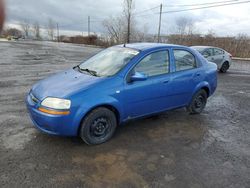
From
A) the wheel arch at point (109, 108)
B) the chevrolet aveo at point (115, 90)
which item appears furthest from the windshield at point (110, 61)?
the wheel arch at point (109, 108)

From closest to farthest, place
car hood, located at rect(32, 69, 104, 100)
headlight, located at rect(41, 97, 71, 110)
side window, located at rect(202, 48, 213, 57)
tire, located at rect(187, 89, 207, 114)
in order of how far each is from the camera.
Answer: headlight, located at rect(41, 97, 71, 110) < car hood, located at rect(32, 69, 104, 100) < tire, located at rect(187, 89, 207, 114) < side window, located at rect(202, 48, 213, 57)

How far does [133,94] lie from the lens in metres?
4.63

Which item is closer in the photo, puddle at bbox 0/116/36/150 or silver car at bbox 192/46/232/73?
puddle at bbox 0/116/36/150

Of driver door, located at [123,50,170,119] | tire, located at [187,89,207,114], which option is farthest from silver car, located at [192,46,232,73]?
driver door, located at [123,50,170,119]

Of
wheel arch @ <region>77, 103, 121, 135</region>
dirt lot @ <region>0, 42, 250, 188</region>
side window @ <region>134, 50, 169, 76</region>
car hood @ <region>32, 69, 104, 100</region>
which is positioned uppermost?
side window @ <region>134, 50, 169, 76</region>

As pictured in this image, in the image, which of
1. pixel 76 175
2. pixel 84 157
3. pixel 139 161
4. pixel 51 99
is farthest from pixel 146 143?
pixel 51 99

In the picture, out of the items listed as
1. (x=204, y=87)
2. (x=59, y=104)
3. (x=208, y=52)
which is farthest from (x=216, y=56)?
(x=59, y=104)

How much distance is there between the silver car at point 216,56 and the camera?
12.6 meters

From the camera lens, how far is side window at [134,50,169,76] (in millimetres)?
4838

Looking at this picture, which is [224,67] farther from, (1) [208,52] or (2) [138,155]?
(2) [138,155]

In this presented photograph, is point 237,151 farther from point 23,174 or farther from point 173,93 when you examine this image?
point 23,174

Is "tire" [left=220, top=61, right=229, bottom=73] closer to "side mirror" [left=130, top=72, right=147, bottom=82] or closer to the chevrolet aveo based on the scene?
the chevrolet aveo

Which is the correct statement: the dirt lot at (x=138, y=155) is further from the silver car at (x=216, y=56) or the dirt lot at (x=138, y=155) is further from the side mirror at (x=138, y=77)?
the silver car at (x=216, y=56)

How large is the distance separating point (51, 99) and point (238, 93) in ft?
22.5
